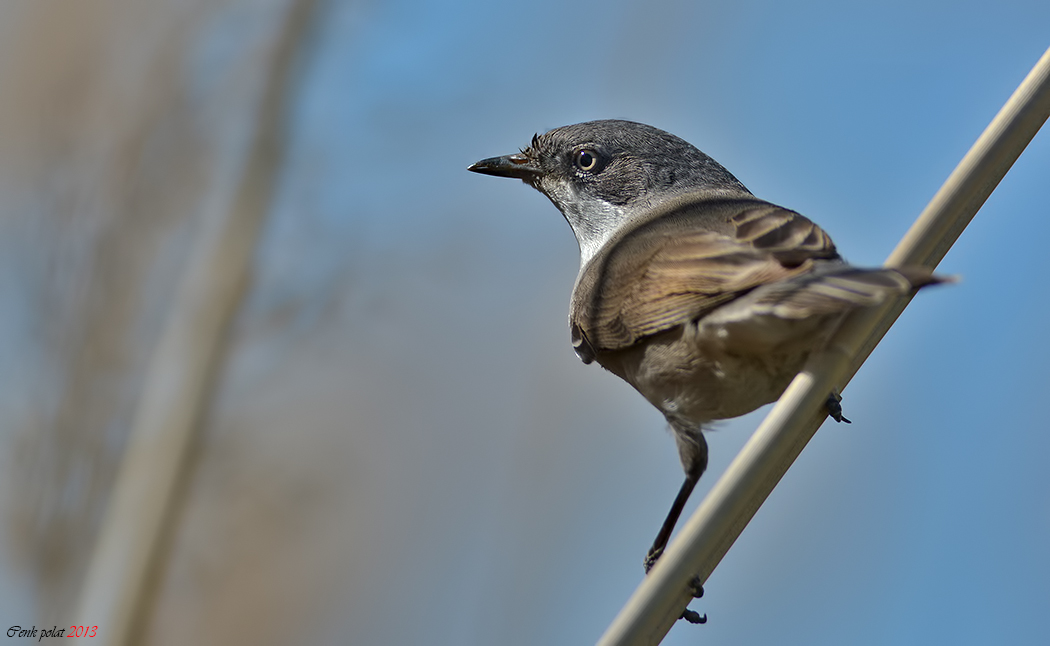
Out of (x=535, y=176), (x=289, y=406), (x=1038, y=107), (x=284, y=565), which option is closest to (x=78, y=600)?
(x=284, y=565)

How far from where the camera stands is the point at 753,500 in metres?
1.92

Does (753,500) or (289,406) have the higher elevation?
(753,500)

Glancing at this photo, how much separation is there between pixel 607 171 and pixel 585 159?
130mm

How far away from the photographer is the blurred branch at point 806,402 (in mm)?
1788

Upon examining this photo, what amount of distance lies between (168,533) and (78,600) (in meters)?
0.33

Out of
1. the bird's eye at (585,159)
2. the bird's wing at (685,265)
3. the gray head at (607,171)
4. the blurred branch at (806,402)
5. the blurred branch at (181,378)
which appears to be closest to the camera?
the blurred branch at (806,402)

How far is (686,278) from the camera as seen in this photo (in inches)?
112

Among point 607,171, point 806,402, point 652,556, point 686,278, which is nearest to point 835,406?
point 686,278

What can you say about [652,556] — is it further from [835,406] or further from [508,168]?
[508,168]

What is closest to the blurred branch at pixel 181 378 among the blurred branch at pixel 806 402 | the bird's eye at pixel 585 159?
the bird's eye at pixel 585 159

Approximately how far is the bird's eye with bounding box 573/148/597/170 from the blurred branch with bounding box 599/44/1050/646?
2.08m

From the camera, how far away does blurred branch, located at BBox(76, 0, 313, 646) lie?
107 inches

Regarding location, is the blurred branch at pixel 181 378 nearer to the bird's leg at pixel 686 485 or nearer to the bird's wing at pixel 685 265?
the bird's wing at pixel 685 265

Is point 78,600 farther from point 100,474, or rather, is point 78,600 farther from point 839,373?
point 839,373
